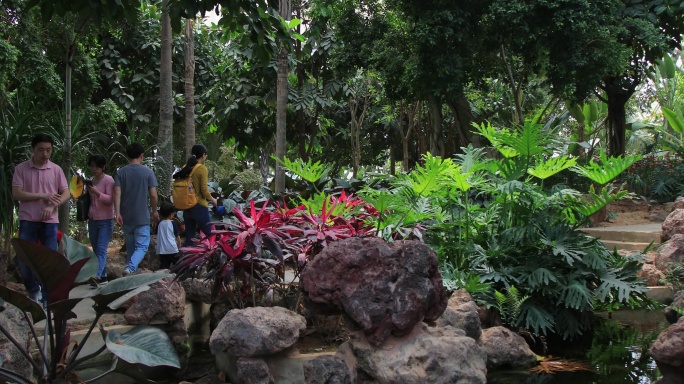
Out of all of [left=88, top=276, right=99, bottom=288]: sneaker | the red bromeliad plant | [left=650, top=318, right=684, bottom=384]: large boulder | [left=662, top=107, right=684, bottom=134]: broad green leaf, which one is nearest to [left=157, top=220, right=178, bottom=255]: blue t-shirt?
[left=88, top=276, right=99, bottom=288]: sneaker

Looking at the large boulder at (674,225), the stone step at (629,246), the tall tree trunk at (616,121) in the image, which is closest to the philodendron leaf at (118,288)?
the large boulder at (674,225)

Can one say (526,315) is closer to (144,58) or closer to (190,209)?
(190,209)

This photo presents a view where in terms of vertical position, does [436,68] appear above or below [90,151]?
above

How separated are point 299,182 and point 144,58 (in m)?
7.08

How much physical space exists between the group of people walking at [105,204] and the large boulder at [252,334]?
148cm

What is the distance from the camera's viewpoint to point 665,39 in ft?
45.5

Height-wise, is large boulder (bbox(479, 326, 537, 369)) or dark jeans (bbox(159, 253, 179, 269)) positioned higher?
dark jeans (bbox(159, 253, 179, 269))

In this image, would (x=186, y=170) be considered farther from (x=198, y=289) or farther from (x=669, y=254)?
(x=669, y=254)

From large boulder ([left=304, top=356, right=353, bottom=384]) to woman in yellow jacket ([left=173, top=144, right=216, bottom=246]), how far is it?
3126mm

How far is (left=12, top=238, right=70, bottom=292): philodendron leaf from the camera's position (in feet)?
10.6

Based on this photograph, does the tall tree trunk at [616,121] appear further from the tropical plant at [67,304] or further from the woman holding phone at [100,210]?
the tropical plant at [67,304]

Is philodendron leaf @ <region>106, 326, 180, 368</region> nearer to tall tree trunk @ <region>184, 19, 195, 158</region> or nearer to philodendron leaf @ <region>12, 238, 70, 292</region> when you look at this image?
philodendron leaf @ <region>12, 238, 70, 292</region>

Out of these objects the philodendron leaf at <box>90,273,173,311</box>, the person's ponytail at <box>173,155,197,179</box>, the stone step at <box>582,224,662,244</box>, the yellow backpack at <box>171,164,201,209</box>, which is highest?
the person's ponytail at <box>173,155,197,179</box>

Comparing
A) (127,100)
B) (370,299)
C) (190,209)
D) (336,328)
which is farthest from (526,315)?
(127,100)
